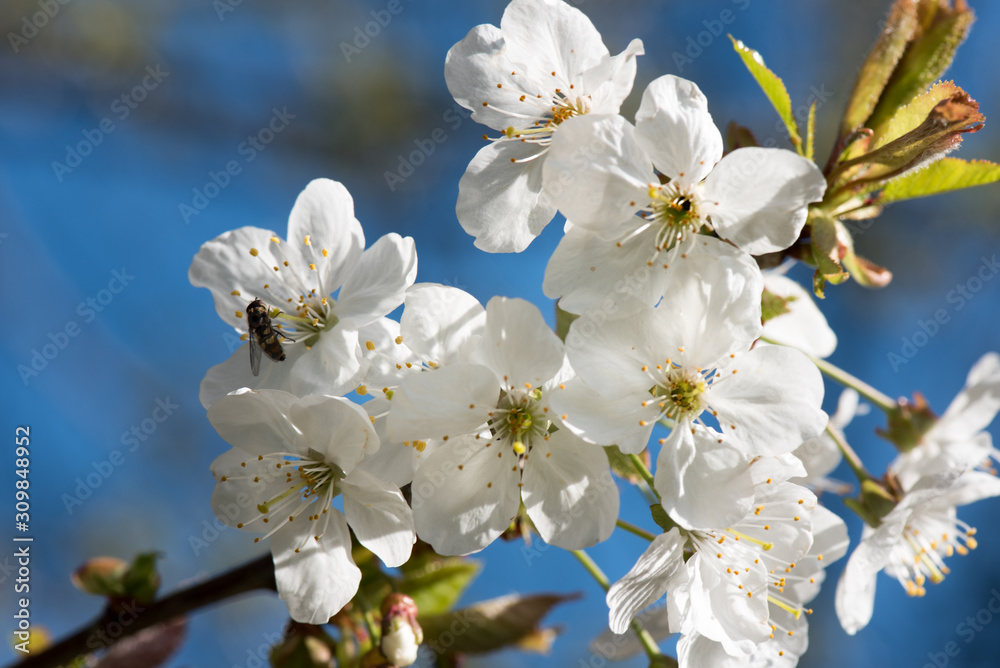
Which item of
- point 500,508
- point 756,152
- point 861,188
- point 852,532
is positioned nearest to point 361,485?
point 500,508

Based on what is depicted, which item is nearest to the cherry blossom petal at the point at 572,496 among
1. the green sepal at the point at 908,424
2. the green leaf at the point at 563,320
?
the green leaf at the point at 563,320

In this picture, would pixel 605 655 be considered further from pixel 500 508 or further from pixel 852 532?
pixel 852 532

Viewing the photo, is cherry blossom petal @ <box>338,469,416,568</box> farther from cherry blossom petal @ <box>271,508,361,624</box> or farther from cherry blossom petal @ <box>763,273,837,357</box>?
cherry blossom petal @ <box>763,273,837,357</box>

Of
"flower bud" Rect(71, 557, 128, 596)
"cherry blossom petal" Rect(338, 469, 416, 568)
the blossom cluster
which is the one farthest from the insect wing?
"flower bud" Rect(71, 557, 128, 596)

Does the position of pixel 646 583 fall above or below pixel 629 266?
below

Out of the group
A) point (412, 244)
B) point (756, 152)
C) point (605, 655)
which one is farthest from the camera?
point (605, 655)

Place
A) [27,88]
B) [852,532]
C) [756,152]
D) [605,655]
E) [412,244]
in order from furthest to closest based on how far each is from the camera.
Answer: [27,88] → [852,532] → [605,655] → [412,244] → [756,152]
